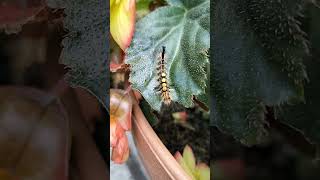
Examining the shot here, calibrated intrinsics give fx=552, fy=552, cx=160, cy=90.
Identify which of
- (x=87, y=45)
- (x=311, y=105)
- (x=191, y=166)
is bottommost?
(x=191, y=166)

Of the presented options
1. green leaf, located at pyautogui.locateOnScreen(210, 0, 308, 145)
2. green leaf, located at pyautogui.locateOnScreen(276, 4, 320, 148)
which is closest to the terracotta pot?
green leaf, located at pyautogui.locateOnScreen(210, 0, 308, 145)

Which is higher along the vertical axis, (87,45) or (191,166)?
(87,45)

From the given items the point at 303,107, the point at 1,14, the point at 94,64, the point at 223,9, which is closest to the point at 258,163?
the point at 303,107

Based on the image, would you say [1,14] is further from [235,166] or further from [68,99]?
[235,166]

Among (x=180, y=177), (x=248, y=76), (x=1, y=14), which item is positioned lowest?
(x=180, y=177)

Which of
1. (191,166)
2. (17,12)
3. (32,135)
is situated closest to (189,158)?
(191,166)

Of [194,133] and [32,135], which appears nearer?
[194,133]

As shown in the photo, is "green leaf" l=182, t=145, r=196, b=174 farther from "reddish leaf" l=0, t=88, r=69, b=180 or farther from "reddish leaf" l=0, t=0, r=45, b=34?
"reddish leaf" l=0, t=0, r=45, b=34

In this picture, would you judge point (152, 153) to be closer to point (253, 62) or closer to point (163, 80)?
point (163, 80)
